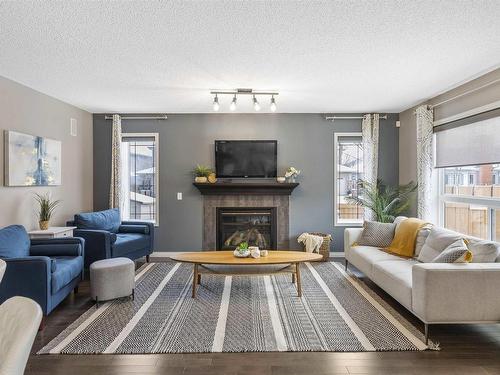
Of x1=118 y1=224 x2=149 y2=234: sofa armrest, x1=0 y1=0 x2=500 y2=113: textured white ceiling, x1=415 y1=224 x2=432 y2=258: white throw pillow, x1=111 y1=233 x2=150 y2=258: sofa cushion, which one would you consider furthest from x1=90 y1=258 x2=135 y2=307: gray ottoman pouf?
x1=415 y1=224 x2=432 y2=258: white throw pillow

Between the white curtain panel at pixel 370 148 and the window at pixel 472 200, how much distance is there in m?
1.21

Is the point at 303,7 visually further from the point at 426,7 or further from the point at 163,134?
the point at 163,134

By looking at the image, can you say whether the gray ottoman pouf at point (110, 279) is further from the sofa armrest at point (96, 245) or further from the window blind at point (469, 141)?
the window blind at point (469, 141)

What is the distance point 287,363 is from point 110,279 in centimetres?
212

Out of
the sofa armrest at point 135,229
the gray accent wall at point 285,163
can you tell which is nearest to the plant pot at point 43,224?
the sofa armrest at point 135,229

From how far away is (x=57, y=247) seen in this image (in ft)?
12.7

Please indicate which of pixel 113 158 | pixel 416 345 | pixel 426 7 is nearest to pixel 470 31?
pixel 426 7

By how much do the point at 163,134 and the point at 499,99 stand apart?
15.8ft

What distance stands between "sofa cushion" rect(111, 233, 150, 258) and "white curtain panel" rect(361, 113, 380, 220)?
12.0 ft

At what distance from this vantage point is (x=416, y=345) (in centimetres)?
279

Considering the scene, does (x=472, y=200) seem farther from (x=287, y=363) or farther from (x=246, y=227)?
(x=246, y=227)

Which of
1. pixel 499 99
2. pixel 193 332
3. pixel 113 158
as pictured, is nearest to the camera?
pixel 193 332

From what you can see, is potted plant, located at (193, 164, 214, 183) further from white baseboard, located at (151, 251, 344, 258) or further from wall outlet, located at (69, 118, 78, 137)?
wall outlet, located at (69, 118, 78, 137)

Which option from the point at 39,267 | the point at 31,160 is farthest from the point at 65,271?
the point at 31,160
